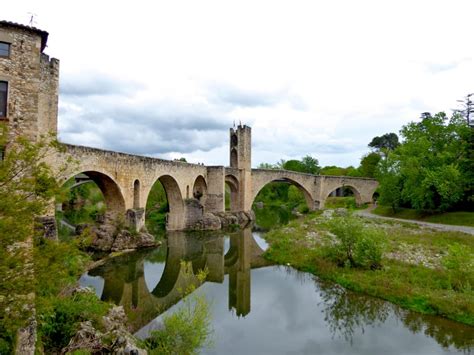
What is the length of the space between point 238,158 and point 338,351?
29.2 metres

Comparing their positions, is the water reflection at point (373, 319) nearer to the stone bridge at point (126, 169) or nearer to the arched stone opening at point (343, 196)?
the stone bridge at point (126, 169)

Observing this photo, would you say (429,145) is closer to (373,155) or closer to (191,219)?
(191,219)

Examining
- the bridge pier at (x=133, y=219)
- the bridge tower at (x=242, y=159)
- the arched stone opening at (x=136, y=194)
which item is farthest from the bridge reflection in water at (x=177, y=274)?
the bridge tower at (x=242, y=159)

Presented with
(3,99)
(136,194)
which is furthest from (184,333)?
(136,194)

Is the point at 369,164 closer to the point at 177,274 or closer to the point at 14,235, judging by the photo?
the point at 177,274

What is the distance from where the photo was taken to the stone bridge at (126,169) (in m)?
7.25

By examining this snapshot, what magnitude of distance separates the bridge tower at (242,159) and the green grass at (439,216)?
14.8 meters

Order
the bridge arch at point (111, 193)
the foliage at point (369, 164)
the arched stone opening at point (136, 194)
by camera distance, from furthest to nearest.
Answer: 1. the foliage at point (369, 164)
2. the arched stone opening at point (136, 194)
3. the bridge arch at point (111, 193)

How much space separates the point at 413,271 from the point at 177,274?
10480mm

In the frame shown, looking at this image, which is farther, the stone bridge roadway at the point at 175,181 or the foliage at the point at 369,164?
the foliage at the point at 369,164

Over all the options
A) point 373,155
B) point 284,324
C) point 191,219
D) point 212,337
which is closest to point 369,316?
point 284,324

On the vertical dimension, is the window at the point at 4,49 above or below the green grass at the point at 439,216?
above

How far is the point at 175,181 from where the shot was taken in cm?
2750

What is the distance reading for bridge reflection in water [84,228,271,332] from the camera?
40.5 feet
